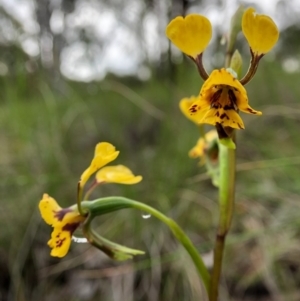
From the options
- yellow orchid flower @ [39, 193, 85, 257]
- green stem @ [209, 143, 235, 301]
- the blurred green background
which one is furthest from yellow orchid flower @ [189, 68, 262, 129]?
the blurred green background

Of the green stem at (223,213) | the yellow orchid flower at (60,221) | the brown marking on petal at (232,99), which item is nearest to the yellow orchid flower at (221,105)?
the brown marking on petal at (232,99)

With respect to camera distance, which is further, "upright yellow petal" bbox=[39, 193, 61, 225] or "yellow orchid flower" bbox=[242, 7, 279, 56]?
"upright yellow petal" bbox=[39, 193, 61, 225]

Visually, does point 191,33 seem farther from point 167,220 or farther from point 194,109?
point 167,220

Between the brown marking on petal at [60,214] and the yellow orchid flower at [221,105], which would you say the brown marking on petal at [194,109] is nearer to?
the yellow orchid flower at [221,105]

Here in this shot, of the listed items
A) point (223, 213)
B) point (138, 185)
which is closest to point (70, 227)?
point (223, 213)

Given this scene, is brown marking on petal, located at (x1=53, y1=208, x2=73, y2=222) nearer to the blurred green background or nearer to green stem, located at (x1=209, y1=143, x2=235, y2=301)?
green stem, located at (x1=209, y1=143, x2=235, y2=301)

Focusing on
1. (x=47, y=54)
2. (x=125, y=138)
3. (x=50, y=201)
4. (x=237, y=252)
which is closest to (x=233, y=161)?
(x=50, y=201)
